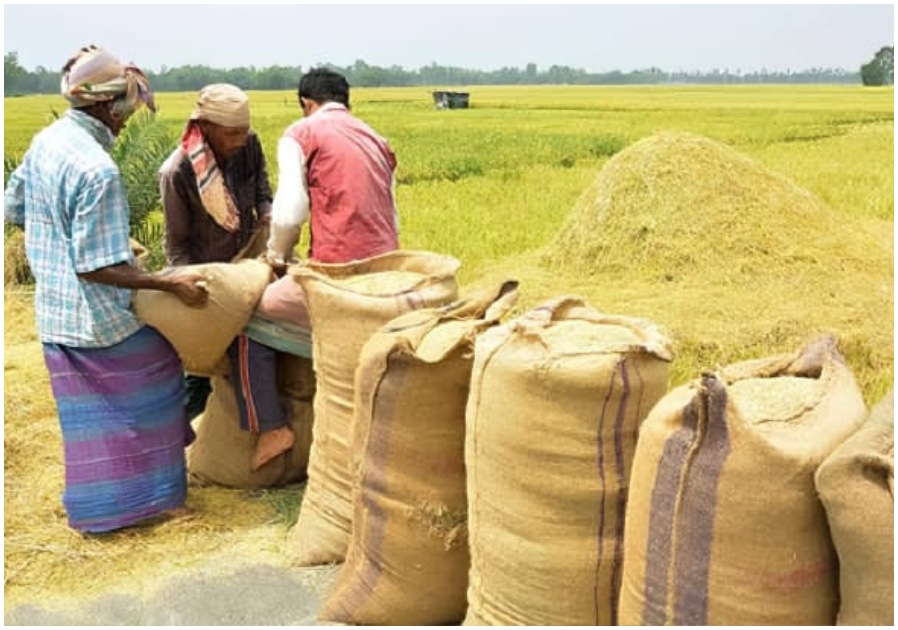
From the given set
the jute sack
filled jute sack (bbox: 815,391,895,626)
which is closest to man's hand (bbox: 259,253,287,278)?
the jute sack

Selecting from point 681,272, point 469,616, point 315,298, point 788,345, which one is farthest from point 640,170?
point 469,616

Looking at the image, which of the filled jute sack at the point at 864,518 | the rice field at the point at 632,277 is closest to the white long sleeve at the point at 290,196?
the rice field at the point at 632,277

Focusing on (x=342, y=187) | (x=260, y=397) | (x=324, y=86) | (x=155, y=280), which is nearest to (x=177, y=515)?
(x=260, y=397)

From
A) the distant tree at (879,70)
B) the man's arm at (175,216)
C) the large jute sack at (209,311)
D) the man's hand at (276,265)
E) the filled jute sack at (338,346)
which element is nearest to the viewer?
the filled jute sack at (338,346)

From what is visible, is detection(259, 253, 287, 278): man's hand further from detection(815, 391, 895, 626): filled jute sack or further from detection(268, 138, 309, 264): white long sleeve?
detection(815, 391, 895, 626): filled jute sack

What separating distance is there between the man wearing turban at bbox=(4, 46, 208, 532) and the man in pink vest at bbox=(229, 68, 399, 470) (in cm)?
27

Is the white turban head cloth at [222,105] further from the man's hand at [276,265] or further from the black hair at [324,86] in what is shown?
the man's hand at [276,265]

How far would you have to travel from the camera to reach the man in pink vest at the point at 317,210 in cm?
375

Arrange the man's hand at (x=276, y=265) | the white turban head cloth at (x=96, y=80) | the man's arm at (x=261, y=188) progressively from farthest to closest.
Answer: the man's arm at (x=261, y=188) < the man's hand at (x=276, y=265) < the white turban head cloth at (x=96, y=80)

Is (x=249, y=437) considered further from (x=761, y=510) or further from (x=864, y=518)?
(x=864, y=518)

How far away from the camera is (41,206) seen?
11.6 feet

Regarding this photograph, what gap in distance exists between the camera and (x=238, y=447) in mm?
4098

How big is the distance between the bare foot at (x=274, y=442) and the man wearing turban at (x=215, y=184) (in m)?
0.72

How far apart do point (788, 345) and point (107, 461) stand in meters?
3.68
